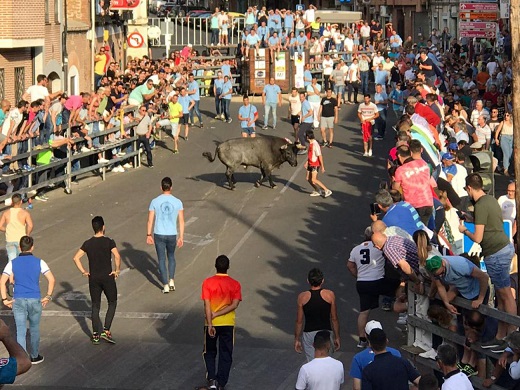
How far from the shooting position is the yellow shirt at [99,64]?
40500 millimetres

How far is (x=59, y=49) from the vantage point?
36.9 metres

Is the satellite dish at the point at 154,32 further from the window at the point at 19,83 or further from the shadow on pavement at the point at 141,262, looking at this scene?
the shadow on pavement at the point at 141,262

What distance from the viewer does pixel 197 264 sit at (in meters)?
19.5

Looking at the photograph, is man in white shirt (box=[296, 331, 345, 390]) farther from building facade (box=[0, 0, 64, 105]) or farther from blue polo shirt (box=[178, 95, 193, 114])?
blue polo shirt (box=[178, 95, 193, 114])

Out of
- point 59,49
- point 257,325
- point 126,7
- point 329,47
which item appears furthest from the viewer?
point 329,47

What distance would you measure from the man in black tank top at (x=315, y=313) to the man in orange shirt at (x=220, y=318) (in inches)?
37.1

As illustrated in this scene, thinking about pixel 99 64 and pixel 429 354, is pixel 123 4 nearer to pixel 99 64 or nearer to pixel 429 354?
pixel 99 64

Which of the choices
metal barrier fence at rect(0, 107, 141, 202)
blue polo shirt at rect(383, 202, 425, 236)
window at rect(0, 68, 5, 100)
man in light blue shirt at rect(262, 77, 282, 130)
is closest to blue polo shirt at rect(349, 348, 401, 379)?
blue polo shirt at rect(383, 202, 425, 236)

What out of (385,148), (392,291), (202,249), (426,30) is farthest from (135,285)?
(426,30)

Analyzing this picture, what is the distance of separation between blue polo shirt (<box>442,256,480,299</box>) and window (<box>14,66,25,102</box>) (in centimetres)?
2289

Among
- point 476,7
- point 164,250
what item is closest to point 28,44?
point 476,7

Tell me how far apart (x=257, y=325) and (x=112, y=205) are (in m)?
9.29

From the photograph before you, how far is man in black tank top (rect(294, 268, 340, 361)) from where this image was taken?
12531mm

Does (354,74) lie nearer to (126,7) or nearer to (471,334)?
(126,7)
